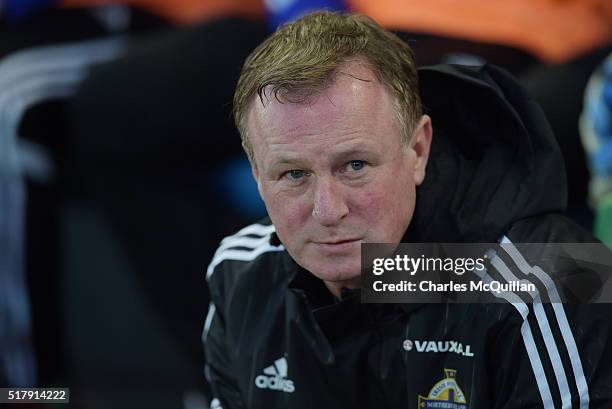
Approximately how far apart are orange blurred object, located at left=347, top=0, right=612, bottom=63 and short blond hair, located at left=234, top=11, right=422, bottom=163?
124 centimetres

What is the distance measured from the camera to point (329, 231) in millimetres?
1444

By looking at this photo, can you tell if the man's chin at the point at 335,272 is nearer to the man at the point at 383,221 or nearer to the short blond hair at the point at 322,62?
the man at the point at 383,221

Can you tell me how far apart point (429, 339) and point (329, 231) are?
25 cm

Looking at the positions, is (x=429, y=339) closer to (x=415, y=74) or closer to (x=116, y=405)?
(x=415, y=74)

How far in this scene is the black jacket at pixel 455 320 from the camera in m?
1.45

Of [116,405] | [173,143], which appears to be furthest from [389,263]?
[116,405]

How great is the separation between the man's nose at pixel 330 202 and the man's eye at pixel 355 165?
30 millimetres

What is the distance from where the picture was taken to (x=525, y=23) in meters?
2.74

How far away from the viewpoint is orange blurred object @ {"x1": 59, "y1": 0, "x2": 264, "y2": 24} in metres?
3.25

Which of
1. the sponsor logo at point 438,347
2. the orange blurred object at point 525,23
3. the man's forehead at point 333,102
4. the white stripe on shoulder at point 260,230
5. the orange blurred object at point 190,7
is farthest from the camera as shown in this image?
the orange blurred object at point 190,7

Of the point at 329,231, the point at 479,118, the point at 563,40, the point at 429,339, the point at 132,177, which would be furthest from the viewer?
the point at 132,177

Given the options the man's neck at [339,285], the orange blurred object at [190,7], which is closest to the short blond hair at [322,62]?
the man's neck at [339,285]

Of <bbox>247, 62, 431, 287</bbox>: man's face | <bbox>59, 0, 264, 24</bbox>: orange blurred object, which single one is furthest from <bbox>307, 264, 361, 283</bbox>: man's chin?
<bbox>59, 0, 264, 24</bbox>: orange blurred object

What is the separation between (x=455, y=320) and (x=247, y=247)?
43cm
